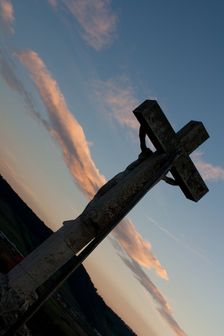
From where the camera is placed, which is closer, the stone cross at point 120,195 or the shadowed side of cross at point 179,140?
the stone cross at point 120,195

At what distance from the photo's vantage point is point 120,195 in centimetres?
608

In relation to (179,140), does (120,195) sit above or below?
below

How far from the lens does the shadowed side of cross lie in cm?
650

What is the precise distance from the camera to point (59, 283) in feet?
15.8

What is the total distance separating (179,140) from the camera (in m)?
7.11

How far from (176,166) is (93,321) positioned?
111665mm

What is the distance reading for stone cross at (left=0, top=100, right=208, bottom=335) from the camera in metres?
5.17

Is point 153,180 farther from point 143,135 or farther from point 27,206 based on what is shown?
point 27,206

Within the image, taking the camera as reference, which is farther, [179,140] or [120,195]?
[179,140]

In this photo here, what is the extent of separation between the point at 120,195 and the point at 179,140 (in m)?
1.75

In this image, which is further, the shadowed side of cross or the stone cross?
the shadowed side of cross

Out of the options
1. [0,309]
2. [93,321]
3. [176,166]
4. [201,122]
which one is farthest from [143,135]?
[93,321]

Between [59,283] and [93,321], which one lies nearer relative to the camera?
[59,283]

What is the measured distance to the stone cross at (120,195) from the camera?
17.0 feet
